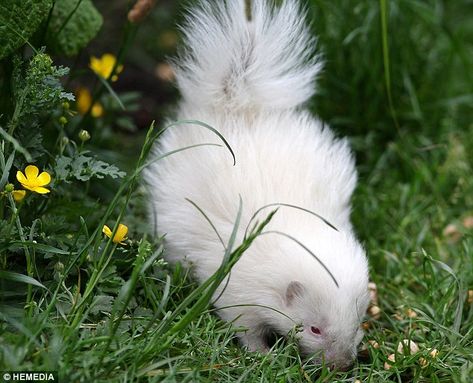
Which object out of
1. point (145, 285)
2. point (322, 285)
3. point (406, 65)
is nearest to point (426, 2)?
point (406, 65)

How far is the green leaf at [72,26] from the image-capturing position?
3641 mm

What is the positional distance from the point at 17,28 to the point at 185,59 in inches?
36.8

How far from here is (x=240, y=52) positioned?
371cm

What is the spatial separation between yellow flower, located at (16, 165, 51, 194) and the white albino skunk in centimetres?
69

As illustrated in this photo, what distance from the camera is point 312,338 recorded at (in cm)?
319

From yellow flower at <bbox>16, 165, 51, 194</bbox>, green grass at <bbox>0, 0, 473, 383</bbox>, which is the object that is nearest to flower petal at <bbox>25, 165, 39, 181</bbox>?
yellow flower at <bbox>16, 165, 51, 194</bbox>

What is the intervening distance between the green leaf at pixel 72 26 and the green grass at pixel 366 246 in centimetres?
69

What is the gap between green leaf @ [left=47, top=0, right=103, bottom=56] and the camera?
364 cm

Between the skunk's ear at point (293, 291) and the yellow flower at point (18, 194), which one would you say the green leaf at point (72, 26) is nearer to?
the yellow flower at point (18, 194)

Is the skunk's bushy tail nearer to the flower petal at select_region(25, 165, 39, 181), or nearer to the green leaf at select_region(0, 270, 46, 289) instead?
the flower petal at select_region(25, 165, 39, 181)

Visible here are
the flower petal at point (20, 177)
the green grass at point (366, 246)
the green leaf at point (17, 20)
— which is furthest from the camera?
the green leaf at point (17, 20)

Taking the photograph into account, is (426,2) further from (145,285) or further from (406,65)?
(145,285)

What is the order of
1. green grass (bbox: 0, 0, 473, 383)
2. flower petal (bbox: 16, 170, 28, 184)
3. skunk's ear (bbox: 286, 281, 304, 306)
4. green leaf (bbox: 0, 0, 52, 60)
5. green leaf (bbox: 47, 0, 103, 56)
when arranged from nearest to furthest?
green grass (bbox: 0, 0, 473, 383) → flower petal (bbox: 16, 170, 28, 184) → green leaf (bbox: 0, 0, 52, 60) → skunk's ear (bbox: 286, 281, 304, 306) → green leaf (bbox: 47, 0, 103, 56)

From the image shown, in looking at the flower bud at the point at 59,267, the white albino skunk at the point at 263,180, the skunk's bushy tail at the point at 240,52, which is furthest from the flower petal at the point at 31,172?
the skunk's bushy tail at the point at 240,52
